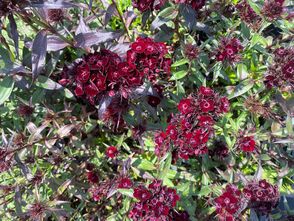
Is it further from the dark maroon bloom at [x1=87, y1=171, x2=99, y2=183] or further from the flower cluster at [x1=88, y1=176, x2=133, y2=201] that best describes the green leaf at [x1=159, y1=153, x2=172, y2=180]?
the dark maroon bloom at [x1=87, y1=171, x2=99, y2=183]

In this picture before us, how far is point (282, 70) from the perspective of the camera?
2688 millimetres

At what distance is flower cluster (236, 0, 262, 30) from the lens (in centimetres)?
320

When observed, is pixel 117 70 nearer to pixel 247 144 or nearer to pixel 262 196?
pixel 247 144

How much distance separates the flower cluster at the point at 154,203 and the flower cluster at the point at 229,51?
3.66 ft

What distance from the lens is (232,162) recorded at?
3.33 m

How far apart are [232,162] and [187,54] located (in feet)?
3.74

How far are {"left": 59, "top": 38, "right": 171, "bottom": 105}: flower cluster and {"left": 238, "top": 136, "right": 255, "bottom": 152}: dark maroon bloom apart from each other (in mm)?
906

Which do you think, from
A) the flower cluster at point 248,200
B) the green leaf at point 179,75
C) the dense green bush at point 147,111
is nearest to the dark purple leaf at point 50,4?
the dense green bush at point 147,111

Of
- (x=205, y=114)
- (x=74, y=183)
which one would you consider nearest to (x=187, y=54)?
(x=205, y=114)

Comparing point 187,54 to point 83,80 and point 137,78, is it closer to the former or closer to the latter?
point 137,78

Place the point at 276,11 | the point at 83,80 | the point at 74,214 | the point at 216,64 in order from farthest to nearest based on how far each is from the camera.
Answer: the point at 74,214 < the point at 216,64 < the point at 276,11 < the point at 83,80

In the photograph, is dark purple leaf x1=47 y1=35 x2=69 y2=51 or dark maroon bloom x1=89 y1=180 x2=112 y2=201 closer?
dark purple leaf x1=47 y1=35 x2=69 y2=51

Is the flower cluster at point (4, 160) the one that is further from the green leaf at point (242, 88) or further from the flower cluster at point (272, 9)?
the flower cluster at point (272, 9)

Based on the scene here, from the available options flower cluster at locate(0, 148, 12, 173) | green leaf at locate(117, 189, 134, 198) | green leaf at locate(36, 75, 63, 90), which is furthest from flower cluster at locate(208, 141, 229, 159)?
flower cluster at locate(0, 148, 12, 173)
